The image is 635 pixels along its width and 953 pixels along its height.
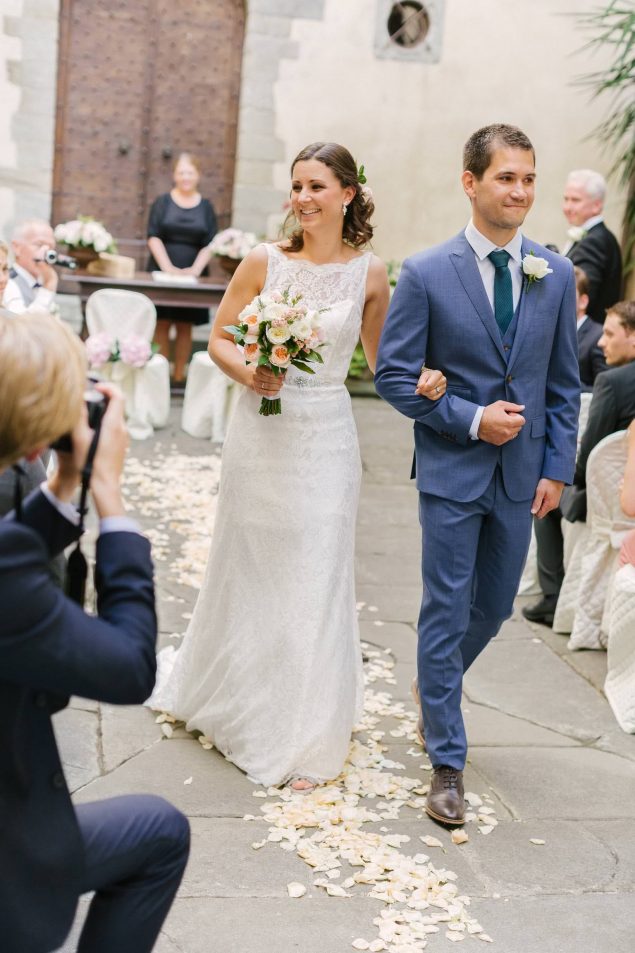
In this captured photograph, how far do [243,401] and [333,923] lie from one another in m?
1.69

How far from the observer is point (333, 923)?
3133 millimetres

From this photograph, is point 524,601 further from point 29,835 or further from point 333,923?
point 29,835

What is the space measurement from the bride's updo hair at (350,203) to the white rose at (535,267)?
617 mm

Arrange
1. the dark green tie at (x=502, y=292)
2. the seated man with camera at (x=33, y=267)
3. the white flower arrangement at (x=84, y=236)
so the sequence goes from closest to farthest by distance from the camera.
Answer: the dark green tie at (x=502, y=292)
the seated man with camera at (x=33, y=267)
the white flower arrangement at (x=84, y=236)

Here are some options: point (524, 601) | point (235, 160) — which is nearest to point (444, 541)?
point (524, 601)

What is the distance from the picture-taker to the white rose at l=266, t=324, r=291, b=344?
374 cm

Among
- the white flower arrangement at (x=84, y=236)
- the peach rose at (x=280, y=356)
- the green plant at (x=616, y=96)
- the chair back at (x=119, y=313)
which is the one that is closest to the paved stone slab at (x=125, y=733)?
the peach rose at (x=280, y=356)

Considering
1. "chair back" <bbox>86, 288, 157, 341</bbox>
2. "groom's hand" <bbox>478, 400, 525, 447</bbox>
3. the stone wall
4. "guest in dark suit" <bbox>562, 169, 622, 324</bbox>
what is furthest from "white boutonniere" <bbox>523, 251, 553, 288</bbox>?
the stone wall

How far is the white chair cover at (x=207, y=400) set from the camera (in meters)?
9.38

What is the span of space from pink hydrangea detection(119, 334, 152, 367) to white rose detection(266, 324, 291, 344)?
5595 mm

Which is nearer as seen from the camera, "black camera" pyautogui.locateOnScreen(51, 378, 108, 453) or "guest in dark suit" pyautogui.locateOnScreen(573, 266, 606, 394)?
"black camera" pyautogui.locateOnScreen(51, 378, 108, 453)

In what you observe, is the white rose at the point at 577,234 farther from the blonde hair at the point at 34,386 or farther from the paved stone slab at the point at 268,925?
the blonde hair at the point at 34,386

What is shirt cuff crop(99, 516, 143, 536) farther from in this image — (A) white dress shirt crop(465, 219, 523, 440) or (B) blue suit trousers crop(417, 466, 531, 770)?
(A) white dress shirt crop(465, 219, 523, 440)

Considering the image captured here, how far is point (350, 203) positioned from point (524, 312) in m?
0.76
